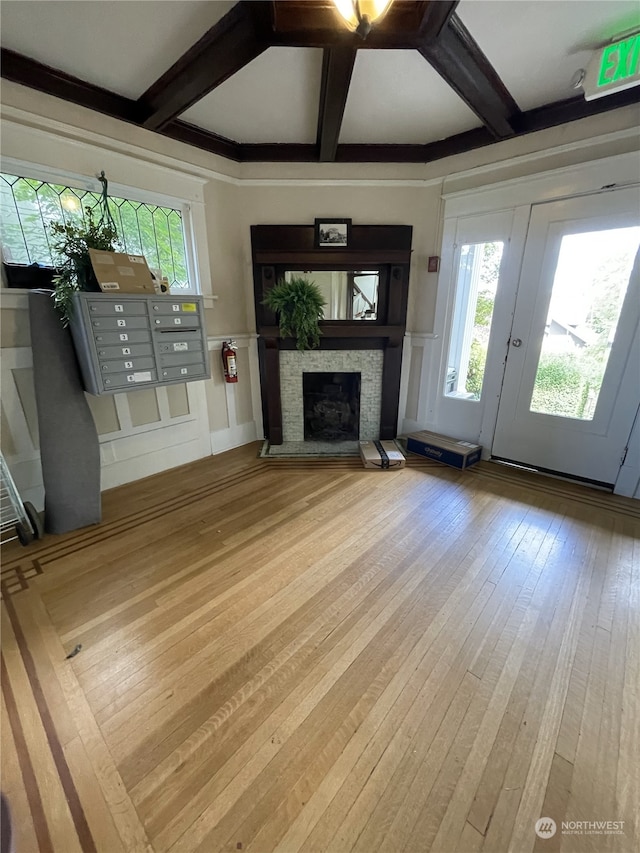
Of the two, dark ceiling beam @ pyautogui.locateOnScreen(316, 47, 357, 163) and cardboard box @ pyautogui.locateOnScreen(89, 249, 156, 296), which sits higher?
dark ceiling beam @ pyautogui.locateOnScreen(316, 47, 357, 163)

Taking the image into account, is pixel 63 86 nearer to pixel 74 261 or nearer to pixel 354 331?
pixel 74 261

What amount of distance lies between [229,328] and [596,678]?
323 centimetres

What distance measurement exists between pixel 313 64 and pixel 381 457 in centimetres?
257

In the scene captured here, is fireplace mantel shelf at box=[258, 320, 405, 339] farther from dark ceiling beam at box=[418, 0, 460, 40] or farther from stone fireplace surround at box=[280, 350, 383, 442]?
dark ceiling beam at box=[418, 0, 460, 40]

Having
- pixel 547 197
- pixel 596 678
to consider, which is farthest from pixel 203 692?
pixel 547 197

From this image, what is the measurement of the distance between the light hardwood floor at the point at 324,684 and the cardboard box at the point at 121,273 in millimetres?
1481

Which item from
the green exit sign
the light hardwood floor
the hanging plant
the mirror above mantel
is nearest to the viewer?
the light hardwood floor

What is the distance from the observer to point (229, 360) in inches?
119

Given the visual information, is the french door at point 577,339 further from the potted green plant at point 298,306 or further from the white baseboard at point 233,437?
the white baseboard at point 233,437

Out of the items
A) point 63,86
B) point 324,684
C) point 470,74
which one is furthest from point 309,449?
point 63,86

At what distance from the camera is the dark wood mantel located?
2895mm

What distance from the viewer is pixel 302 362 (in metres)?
3.17

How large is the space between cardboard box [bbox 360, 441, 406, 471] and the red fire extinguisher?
4.53 ft

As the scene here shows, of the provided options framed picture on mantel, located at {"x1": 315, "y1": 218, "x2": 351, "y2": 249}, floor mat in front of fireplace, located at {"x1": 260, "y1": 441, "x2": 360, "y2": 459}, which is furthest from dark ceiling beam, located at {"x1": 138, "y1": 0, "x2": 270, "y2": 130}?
floor mat in front of fireplace, located at {"x1": 260, "y1": 441, "x2": 360, "y2": 459}
